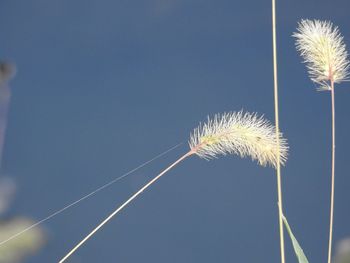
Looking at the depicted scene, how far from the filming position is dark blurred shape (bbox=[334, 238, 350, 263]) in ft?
6.08

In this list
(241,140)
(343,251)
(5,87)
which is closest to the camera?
(241,140)

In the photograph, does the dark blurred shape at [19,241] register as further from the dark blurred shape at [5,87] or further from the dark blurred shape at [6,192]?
the dark blurred shape at [5,87]

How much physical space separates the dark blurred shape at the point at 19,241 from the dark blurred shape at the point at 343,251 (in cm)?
94

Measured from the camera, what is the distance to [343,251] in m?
1.88

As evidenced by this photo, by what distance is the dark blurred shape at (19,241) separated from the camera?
1909 mm

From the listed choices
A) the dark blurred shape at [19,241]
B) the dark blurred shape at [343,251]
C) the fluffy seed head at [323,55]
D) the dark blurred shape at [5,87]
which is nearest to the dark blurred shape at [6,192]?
the dark blurred shape at [19,241]

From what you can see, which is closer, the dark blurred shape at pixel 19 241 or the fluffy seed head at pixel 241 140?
the fluffy seed head at pixel 241 140

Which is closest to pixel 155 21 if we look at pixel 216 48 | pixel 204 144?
pixel 216 48

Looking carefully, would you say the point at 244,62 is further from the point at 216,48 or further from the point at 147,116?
the point at 147,116

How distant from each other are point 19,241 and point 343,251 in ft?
3.42

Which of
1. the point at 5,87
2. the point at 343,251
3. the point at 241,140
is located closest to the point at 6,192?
the point at 5,87

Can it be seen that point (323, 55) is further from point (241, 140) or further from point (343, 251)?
point (343, 251)

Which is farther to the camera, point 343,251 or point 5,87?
point 5,87

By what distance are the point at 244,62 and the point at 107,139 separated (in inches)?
20.5
